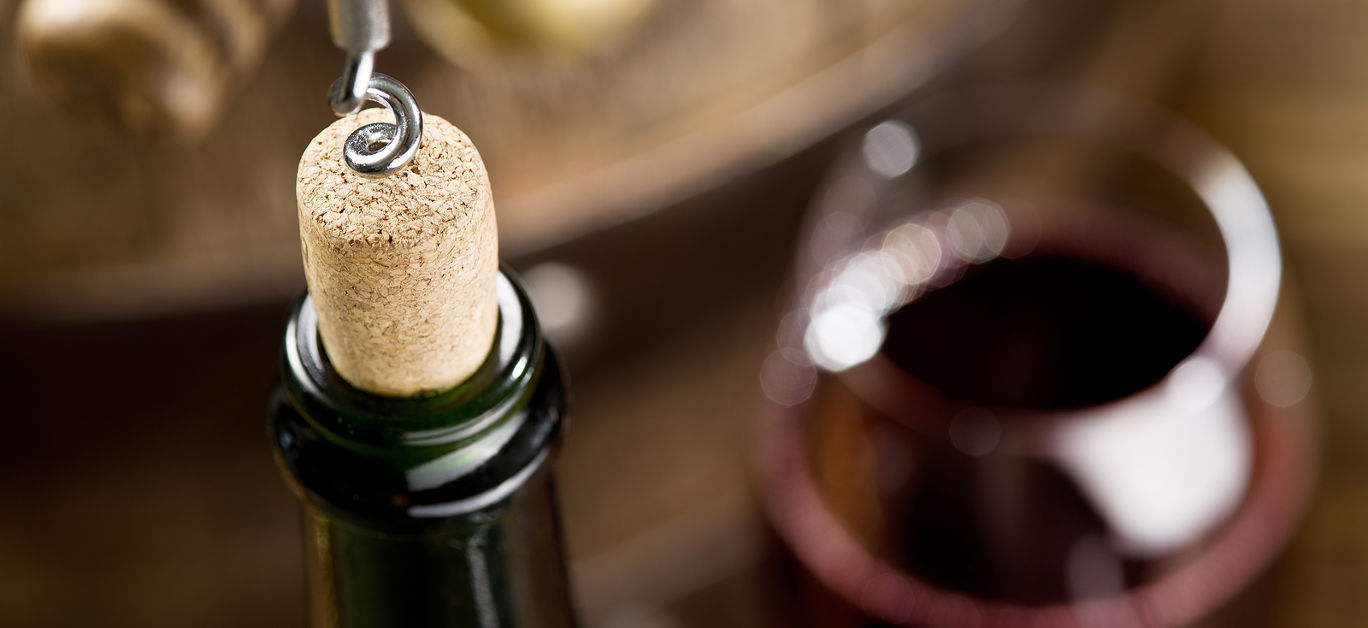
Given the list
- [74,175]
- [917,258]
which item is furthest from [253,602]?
[917,258]

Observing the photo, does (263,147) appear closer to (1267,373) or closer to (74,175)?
(74,175)

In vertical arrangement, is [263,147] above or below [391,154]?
above

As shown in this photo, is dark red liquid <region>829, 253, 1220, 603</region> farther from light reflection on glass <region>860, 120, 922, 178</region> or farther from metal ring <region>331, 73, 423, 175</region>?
metal ring <region>331, 73, 423, 175</region>

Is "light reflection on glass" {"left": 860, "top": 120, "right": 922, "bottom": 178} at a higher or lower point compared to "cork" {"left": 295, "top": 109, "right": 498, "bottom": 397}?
higher

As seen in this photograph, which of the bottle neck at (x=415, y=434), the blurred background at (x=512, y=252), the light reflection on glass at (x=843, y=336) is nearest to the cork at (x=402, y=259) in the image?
the bottle neck at (x=415, y=434)

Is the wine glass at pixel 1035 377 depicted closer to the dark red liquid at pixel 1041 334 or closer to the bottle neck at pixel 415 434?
the dark red liquid at pixel 1041 334

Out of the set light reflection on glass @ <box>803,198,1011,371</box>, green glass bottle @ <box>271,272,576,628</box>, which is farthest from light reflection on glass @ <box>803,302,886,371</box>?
green glass bottle @ <box>271,272,576,628</box>
